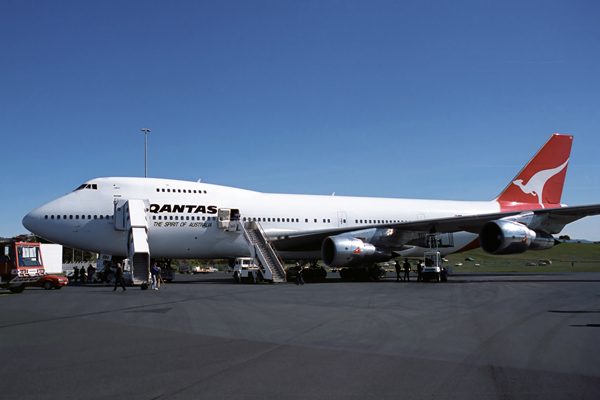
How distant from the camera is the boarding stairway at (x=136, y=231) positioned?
66.3 ft

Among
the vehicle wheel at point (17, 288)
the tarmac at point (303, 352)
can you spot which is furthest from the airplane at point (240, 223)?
the tarmac at point (303, 352)

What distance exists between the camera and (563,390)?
15.2 ft

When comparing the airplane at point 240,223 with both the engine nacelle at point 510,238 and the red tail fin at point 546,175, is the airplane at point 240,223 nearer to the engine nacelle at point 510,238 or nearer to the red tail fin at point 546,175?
the engine nacelle at point 510,238

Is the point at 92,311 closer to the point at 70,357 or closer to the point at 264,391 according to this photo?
the point at 70,357

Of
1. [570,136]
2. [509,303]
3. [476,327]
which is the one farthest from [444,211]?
[476,327]

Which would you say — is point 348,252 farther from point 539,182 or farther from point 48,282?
point 539,182

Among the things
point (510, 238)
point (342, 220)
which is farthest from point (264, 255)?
point (510, 238)

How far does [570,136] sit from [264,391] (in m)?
32.0

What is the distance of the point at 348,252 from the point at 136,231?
969 cm

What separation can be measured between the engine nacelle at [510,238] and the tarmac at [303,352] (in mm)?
9275

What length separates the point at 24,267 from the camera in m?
19.9

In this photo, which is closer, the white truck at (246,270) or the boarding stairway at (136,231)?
the boarding stairway at (136,231)

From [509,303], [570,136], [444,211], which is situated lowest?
[509,303]

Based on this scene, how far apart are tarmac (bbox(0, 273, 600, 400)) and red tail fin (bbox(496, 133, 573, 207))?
20289 mm
